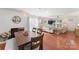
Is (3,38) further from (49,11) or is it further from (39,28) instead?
(49,11)

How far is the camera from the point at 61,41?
60.4 inches

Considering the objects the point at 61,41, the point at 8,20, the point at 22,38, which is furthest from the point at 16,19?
the point at 61,41

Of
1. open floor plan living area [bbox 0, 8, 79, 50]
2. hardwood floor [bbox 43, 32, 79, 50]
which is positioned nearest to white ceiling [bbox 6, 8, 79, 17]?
open floor plan living area [bbox 0, 8, 79, 50]

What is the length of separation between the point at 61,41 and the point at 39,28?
0.30 meters

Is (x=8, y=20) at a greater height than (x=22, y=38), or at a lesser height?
greater

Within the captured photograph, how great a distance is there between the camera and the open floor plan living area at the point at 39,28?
1.52 meters

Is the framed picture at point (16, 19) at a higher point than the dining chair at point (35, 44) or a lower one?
higher

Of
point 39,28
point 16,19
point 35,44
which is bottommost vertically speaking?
point 35,44

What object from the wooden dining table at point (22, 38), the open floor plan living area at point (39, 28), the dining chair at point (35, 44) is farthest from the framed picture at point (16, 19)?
the dining chair at point (35, 44)

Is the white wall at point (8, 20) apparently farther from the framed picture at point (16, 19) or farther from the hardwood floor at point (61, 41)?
the hardwood floor at point (61, 41)

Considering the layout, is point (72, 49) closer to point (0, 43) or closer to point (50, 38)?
point (50, 38)

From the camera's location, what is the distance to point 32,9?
1529 millimetres

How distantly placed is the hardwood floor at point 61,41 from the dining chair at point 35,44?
47mm
